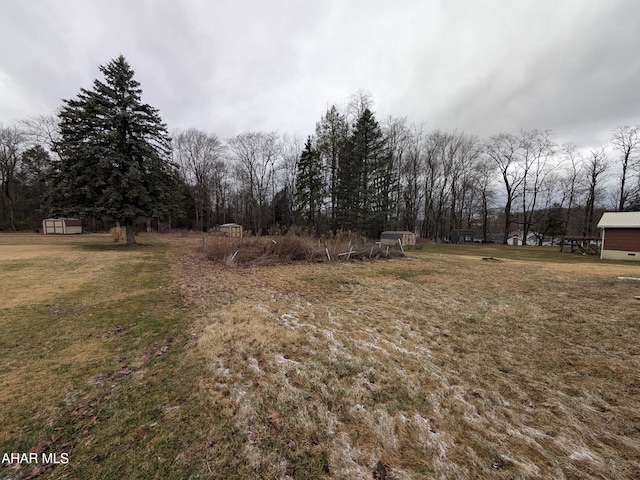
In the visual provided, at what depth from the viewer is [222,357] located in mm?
3246

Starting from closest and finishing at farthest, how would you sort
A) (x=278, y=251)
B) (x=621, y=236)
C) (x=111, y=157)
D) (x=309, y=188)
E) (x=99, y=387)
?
1. (x=99, y=387)
2. (x=278, y=251)
3. (x=111, y=157)
4. (x=621, y=236)
5. (x=309, y=188)

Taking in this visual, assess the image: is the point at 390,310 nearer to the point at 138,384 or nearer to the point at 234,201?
the point at 138,384

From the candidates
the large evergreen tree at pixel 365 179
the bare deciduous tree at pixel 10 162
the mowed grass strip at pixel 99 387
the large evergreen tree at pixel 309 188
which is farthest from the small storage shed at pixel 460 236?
the bare deciduous tree at pixel 10 162

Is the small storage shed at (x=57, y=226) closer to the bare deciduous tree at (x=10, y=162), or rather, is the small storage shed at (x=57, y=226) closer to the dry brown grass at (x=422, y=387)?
the bare deciduous tree at (x=10, y=162)

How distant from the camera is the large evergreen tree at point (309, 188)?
27047mm

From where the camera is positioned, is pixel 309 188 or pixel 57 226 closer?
pixel 309 188

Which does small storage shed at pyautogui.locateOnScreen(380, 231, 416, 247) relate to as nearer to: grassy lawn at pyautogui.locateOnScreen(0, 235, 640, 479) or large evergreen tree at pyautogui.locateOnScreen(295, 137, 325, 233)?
large evergreen tree at pyautogui.locateOnScreen(295, 137, 325, 233)

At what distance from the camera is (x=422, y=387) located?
2.74 metres

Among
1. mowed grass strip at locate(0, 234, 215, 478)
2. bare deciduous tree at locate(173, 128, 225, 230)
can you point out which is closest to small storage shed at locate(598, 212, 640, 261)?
mowed grass strip at locate(0, 234, 215, 478)

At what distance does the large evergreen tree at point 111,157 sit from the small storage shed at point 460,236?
36.6 m

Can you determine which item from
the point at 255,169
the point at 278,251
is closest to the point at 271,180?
the point at 255,169

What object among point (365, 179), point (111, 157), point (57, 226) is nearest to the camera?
point (111, 157)

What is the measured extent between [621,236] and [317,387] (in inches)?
901

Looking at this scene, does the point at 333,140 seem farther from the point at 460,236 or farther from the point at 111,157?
the point at 460,236
